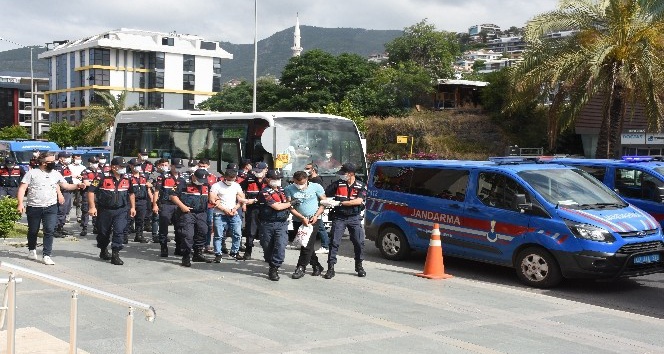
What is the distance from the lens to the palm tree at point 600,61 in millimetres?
20266

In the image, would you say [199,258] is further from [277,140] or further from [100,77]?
[100,77]

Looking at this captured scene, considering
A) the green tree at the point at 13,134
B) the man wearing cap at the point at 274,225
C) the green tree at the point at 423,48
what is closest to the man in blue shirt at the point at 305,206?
the man wearing cap at the point at 274,225

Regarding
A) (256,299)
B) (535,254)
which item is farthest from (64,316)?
(535,254)

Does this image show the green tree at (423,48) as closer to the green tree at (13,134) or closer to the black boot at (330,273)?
the green tree at (13,134)

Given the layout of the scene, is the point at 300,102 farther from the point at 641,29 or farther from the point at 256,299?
the point at 256,299

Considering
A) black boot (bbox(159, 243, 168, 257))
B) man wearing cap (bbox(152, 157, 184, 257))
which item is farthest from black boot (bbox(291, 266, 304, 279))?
black boot (bbox(159, 243, 168, 257))

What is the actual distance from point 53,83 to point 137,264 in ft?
324

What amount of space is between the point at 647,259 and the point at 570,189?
57.3 inches

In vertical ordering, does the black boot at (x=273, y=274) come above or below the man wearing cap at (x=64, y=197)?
below

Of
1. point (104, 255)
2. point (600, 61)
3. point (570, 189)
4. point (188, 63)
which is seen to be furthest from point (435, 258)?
point (188, 63)

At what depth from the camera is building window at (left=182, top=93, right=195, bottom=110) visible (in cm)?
10219

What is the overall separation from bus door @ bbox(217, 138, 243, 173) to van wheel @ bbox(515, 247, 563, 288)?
27.4 feet

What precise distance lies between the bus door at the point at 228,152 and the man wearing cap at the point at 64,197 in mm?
3459

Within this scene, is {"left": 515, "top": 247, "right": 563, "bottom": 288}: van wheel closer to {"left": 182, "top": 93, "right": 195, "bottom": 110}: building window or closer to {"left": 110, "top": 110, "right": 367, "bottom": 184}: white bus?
{"left": 110, "top": 110, "right": 367, "bottom": 184}: white bus
